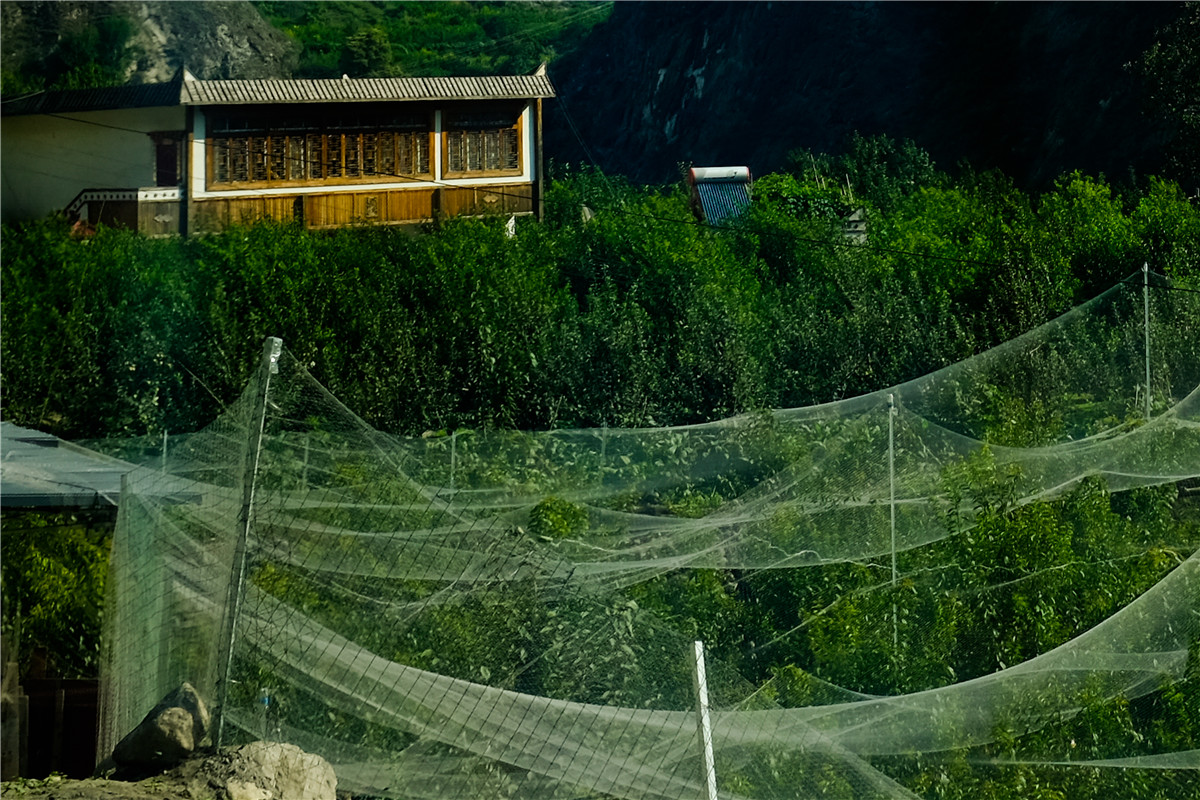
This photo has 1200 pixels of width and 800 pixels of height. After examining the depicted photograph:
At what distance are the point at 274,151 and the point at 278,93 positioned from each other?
58cm

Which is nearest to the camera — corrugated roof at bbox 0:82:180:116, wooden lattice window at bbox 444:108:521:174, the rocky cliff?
corrugated roof at bbox 0:82:180:116

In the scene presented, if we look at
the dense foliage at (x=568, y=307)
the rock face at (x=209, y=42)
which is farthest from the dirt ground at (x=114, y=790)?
the rock face at (x=209, y=42)

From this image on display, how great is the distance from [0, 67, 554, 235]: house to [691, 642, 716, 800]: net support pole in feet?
37.0

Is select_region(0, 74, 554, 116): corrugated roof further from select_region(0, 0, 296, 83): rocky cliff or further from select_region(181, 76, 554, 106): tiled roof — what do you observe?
select_region(0, 0, 296, 83): rocky cliff

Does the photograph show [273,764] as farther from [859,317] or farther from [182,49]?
[182,49]

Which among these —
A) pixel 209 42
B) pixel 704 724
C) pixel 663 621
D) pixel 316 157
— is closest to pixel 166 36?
pixel 209 42

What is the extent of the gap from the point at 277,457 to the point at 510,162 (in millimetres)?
11106

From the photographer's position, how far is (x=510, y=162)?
49.0 feet

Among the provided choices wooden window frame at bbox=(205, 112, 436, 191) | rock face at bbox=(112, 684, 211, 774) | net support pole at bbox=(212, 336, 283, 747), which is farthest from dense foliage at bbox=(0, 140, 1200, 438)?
rock face at bbox=(112, 684, 211, 774)

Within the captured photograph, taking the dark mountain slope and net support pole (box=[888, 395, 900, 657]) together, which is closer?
net support pole (box=[888, 395, 900, 657])

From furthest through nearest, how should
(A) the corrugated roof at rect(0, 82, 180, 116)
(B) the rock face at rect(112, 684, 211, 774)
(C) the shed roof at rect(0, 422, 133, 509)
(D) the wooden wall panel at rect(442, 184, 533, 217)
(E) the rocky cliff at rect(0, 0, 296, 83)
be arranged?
(E) the rocky cliff at rect(0, 0, 296, 83) → (D) the wooden wall panel at rect(442, 184, 533, 217) → (A) the corrugated roof at rect(0, 82, 180, 116) → (C) the shed roof at rect(0, 422, 133, 509) → (B) the rock face at rect(112, 684, 211, 774)

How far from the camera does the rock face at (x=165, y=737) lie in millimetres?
3465

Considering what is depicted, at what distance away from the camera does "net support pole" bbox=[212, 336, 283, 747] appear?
11.4ft

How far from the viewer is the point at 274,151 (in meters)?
13.9
